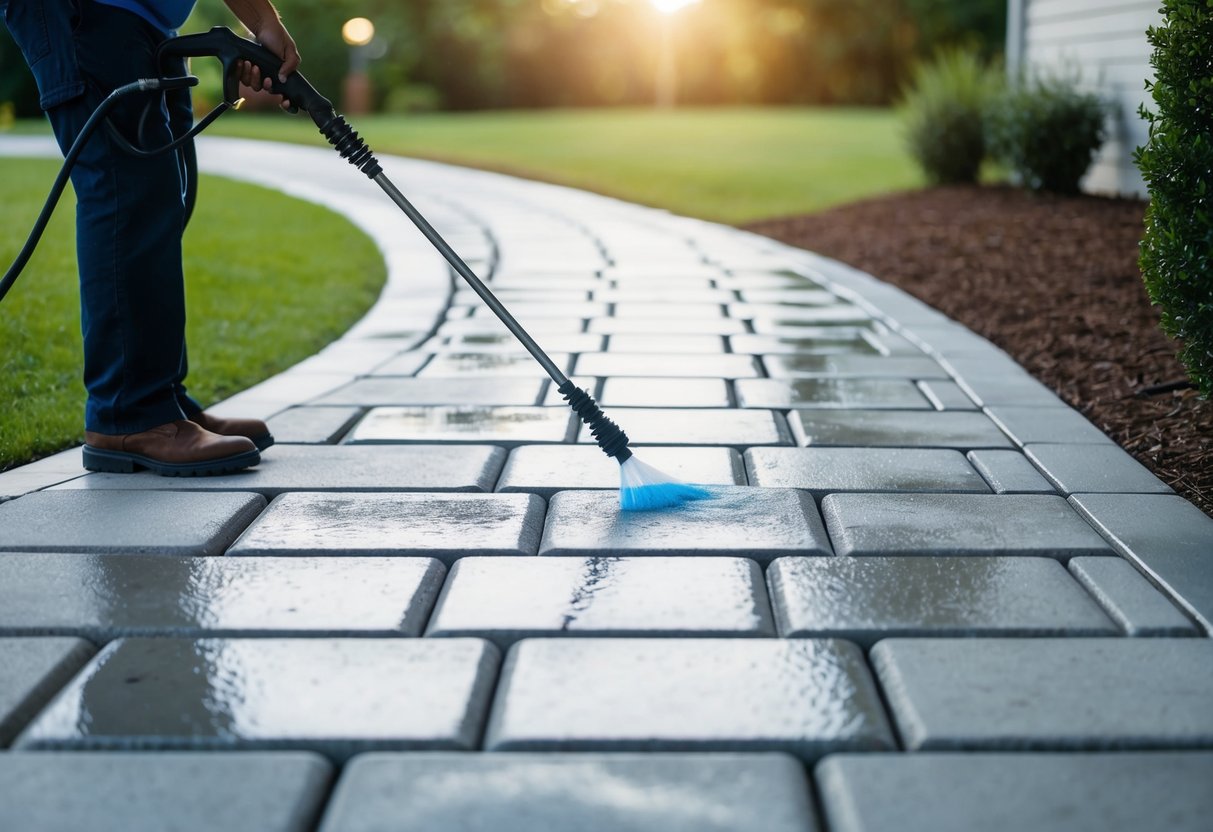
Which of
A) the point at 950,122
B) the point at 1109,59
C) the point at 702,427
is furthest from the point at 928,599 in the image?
the point at 950,122

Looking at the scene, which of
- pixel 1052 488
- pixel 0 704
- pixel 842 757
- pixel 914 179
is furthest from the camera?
pixel 914 179

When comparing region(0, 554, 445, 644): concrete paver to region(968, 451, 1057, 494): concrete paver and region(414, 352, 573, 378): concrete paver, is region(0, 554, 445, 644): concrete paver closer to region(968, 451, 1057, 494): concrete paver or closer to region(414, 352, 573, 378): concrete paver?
region(968, 451, 1057, 494): concrete paver

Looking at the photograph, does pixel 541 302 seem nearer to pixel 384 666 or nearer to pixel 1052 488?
pixel 1052 488

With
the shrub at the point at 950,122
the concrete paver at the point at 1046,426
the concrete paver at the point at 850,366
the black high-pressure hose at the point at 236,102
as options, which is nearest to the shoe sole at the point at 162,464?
the black high-pressure hose at the point at 236,102

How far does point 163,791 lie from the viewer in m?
1.43

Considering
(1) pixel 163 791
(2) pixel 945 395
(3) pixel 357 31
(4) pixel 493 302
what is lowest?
(2) pixel 945 395

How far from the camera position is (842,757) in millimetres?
1504

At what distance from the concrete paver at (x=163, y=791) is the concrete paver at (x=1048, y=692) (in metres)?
0.72

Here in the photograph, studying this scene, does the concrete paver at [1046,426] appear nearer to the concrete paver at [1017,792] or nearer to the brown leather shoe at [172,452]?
the concrete paver at [1017,792]

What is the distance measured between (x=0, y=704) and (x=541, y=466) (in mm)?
1370

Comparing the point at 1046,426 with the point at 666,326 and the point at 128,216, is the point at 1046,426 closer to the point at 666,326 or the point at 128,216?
the point at 666,326

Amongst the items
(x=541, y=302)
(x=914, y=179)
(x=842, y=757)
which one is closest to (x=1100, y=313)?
(x=541, y=302)

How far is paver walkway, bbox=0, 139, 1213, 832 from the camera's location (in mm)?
1438

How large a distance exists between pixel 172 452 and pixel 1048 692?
1.86 meters
